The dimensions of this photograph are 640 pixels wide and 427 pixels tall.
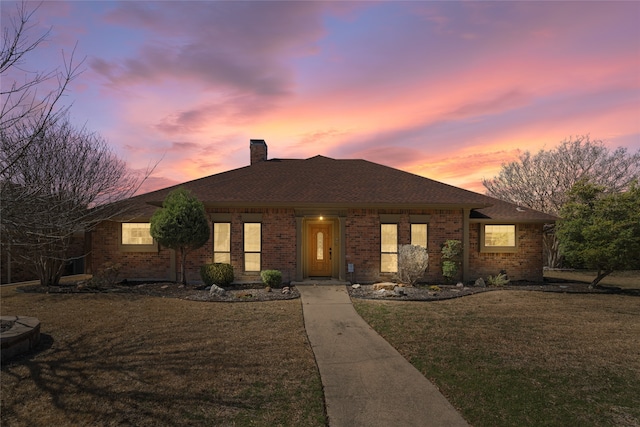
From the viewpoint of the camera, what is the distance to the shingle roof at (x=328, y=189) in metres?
14.3

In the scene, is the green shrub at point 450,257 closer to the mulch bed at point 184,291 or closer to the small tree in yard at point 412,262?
the small tree in yard at point 412,262

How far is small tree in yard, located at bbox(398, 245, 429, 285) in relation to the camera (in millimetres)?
13281

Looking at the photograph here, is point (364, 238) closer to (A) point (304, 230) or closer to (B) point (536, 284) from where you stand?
(A) point (304, 230)

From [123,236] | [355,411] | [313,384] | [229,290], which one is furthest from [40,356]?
[123,236]

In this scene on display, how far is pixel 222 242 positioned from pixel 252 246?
128 cm

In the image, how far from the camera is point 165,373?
215 inches

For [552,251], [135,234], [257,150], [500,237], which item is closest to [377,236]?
[500,237]

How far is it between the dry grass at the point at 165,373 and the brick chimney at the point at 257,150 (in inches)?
462

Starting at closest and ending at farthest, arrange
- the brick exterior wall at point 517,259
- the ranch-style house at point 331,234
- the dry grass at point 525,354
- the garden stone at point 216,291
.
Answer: the dry grass at point 525,354 < the garden stone at point 216,291 < the ranch-style house at point 331,234 < the brick exterior wall at point 517,259

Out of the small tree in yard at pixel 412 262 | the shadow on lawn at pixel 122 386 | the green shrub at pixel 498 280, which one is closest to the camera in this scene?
the shadow on lawn at pixel 122 386

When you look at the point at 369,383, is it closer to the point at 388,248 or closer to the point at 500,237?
the point at 388,248

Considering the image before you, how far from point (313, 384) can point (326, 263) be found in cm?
994

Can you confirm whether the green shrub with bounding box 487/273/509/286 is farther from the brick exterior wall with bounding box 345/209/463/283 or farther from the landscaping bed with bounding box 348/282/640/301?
the brick exterior wall with bounding box 345/209/463/283

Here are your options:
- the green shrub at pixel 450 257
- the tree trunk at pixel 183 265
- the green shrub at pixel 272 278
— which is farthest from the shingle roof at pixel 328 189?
the green shrub at pixel 272 278
